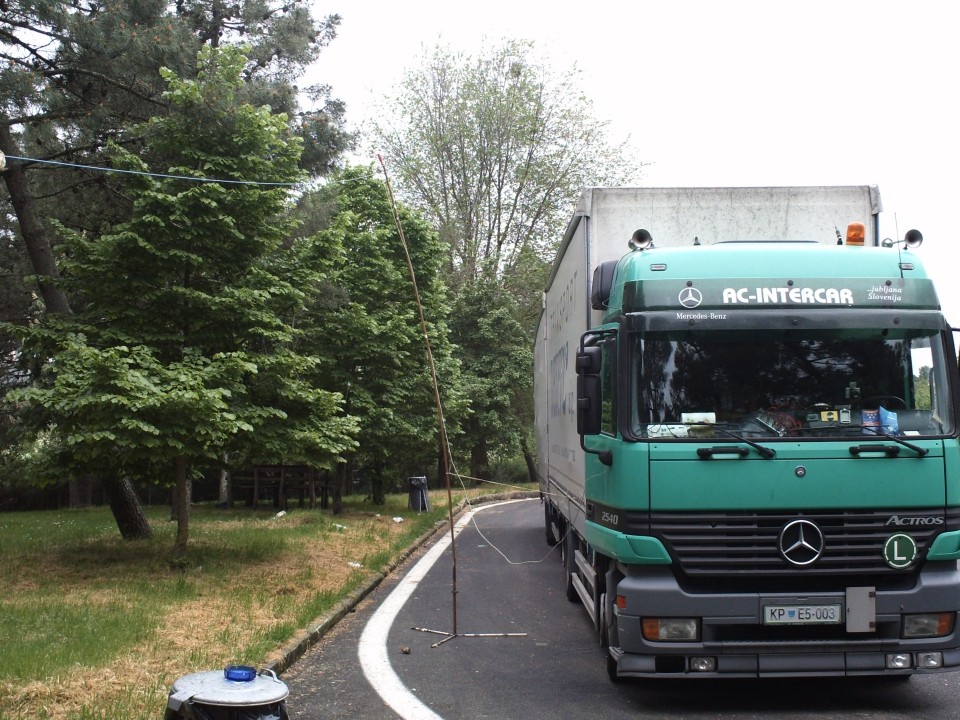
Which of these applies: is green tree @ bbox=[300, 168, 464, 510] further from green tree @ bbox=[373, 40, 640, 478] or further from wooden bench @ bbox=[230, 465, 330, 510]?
green tree @ bbox=[373, 40, 640, 478]

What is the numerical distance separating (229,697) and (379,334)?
17035 mm

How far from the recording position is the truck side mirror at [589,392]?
6.55 metres

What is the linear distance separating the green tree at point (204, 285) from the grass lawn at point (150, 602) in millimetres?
1386

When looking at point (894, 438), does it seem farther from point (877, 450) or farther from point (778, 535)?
point (778, 535)

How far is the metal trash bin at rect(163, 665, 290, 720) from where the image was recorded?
474cm

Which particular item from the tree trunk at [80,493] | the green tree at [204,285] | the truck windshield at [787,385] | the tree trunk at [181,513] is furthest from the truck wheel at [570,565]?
the tree trunk at [80,493]

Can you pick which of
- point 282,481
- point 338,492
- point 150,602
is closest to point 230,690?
point 150,602

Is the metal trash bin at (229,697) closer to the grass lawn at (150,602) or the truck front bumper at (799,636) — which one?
the grass lawn at (150,602)

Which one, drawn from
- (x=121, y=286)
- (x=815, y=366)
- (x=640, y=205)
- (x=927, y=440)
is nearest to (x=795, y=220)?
(x=640, y=205)

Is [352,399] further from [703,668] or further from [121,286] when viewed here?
[703,668]

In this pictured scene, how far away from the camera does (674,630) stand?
612 cm

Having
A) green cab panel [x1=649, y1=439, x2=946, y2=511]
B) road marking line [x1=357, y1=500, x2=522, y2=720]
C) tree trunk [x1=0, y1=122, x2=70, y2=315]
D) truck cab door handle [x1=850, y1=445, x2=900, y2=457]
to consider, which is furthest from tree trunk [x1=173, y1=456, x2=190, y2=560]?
truck cab door handle [x1=850, y1=445, x2=900, y2=457]

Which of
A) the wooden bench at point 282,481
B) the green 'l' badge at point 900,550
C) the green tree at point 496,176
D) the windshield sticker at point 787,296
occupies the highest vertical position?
the green tree at point 496,176

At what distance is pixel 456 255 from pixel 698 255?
32454 millimetres
